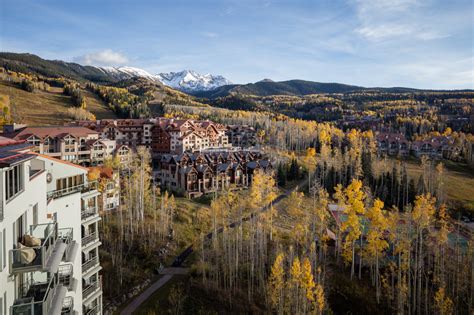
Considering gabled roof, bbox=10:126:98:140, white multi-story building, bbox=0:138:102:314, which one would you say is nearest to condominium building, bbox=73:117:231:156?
gabled roof, bbox=10:126:98:140

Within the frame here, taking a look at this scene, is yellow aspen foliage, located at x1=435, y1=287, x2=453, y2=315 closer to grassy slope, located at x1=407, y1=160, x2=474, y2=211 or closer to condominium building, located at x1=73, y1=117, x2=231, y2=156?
grassy slope, located at x1=407, y1=160, x2=474, y2=211

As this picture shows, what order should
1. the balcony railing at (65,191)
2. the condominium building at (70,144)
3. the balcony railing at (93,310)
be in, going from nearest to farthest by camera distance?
the balcony railing at (65,191) → the balcony railing at (93,310) → the condominium building at (70,144)

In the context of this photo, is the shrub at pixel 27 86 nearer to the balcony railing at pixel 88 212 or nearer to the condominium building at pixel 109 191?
the condominium building at pixel 109 191

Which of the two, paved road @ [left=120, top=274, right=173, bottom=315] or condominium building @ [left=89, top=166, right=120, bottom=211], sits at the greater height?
condominium building @ [left=89, top=166, right=120, bottom=211]

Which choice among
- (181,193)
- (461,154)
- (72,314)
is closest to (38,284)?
(72,314)

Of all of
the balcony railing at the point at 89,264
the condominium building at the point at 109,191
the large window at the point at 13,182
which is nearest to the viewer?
the large window at the point at 13,182

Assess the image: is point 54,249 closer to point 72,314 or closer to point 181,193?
point 72,314

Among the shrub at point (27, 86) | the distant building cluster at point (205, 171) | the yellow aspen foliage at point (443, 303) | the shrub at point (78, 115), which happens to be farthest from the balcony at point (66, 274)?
the shrub at point (27, 86)
